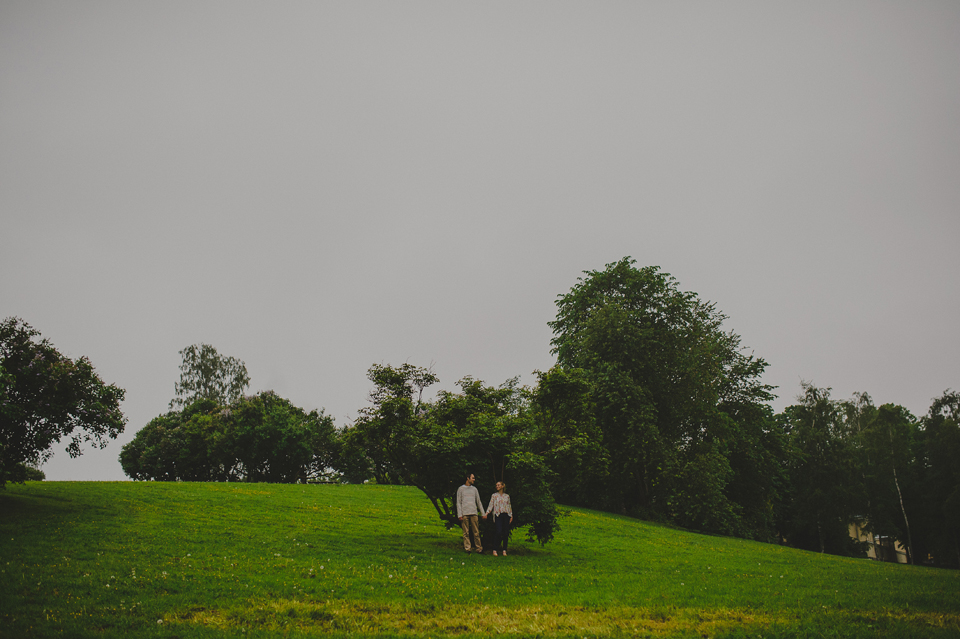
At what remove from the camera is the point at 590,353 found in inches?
1702

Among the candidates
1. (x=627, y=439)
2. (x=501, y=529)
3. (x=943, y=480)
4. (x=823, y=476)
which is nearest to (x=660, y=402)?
(x=627, y=439)

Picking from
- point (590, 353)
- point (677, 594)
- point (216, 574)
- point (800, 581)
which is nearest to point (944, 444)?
point (590, 353)

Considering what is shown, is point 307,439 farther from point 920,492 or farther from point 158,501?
point 920,492

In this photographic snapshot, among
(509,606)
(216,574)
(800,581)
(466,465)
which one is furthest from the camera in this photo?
(466,465)

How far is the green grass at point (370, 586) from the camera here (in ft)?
28.7

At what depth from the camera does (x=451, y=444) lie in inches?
688

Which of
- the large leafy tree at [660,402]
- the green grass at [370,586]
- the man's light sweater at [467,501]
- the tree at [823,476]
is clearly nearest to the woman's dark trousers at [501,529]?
the man's light sweater at [467,501]

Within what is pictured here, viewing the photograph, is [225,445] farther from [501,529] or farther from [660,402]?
[501,529]

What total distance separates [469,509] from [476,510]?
0.31 metres

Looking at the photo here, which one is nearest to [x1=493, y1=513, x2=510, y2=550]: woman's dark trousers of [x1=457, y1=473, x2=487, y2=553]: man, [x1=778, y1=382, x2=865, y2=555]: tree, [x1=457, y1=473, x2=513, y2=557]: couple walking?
[x1=457, y1=473, x2=513, y2=557]: couple walking

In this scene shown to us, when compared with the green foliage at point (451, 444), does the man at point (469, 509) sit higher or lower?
lower

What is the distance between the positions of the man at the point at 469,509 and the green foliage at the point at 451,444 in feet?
2.37

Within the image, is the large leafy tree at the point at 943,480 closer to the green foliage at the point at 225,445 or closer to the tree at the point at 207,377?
the green foliage at the point at 225,445

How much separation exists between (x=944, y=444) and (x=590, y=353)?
40.5 m
